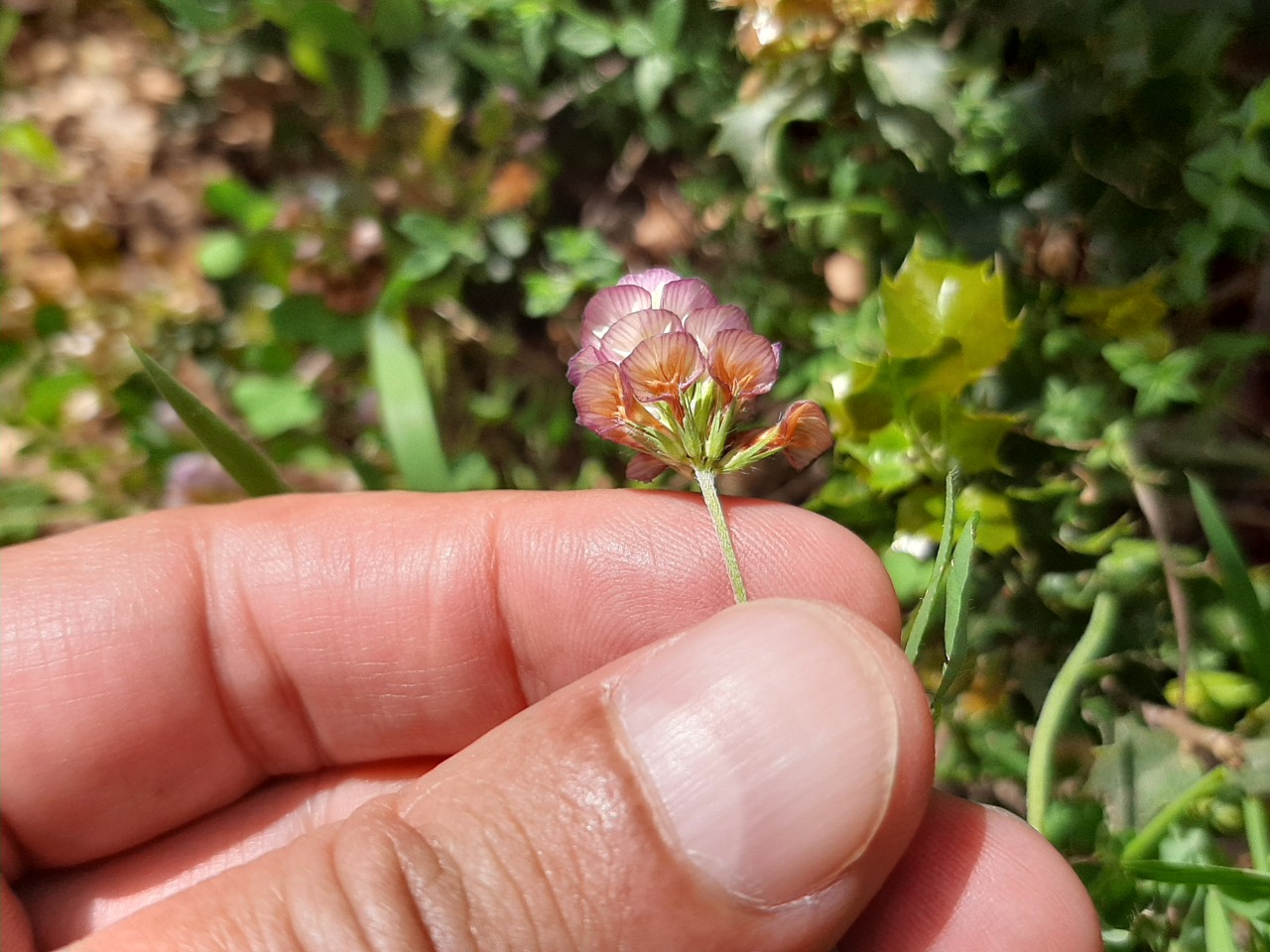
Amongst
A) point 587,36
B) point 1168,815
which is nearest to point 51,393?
point 587,36

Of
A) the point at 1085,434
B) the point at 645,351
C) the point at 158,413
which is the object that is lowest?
the point at 158,413

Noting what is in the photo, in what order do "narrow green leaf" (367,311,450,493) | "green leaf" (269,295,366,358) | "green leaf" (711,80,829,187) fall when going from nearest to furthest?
1. "green leaf" (711,80,829,187)
2. "narrow green leaf" (367,311,450,493)
3. "green leaf" (269,295,366,358)

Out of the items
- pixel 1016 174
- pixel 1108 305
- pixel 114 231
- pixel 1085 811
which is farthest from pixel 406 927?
pixel 114 231

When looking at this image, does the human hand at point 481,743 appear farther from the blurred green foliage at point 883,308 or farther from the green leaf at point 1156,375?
the green leaf at point 1156,375

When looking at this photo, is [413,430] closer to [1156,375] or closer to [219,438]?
[219,438]

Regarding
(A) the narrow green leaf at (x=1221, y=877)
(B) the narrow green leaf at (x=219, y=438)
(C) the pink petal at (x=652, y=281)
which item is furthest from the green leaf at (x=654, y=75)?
(A) the narrow green leaf at (x=1221, y=877)

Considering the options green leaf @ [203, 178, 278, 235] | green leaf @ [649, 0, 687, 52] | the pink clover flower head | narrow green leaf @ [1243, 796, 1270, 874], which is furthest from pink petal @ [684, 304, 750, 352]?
green leaf @ [203, 178, 278, 235]

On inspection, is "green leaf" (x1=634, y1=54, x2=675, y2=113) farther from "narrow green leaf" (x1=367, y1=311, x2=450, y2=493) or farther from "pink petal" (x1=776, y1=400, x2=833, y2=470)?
"pink petal" (x1=776, y1=400, x2=833, y2=470)

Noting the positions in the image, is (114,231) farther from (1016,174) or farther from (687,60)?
(1016,174)
